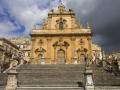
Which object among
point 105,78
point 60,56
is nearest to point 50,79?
point 105,78

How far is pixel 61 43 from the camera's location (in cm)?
4400

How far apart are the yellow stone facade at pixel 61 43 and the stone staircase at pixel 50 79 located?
1613 cm

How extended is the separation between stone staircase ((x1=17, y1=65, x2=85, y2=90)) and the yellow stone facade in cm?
1613

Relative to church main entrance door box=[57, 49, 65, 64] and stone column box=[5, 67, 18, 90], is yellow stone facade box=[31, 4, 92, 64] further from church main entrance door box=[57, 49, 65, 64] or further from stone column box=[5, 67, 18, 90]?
stone column box=[5, 67, 18, 90]

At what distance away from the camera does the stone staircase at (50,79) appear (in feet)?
65.0

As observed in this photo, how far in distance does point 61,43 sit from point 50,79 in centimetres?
2215

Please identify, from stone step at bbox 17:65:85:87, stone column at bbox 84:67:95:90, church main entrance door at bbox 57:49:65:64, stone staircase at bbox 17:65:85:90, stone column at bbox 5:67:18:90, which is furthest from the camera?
church main entrance door at bbox 57:49:65:64

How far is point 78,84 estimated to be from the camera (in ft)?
66.8

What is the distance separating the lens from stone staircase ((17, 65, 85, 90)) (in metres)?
19.8

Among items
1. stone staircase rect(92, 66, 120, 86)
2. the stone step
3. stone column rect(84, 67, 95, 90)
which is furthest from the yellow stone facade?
stone column rect(84, 67, 95, 90)

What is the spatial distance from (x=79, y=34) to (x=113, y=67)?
17.9 metres

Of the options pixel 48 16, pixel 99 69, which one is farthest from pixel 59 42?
pixel 99 69

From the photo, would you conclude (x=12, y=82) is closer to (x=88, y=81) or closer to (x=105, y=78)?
(x=88, y=81)

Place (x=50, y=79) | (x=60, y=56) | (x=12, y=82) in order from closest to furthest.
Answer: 1. (x=12, y=82)
2. (x=50, y=79)
3. (x=60, y=56)
